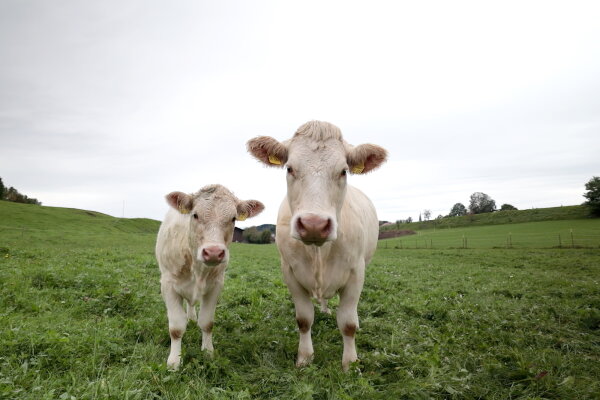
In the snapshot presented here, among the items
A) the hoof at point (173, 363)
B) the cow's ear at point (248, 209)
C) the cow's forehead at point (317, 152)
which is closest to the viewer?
the cow's forehead at point (317, 152)

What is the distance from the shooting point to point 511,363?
4.36 metres

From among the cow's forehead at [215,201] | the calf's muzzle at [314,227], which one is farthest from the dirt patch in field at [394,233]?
the calf's muzzle at [314,227]

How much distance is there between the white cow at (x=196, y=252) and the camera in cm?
454

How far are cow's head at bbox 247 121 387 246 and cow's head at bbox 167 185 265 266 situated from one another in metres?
0.88

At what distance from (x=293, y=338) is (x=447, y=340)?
87.9 inches

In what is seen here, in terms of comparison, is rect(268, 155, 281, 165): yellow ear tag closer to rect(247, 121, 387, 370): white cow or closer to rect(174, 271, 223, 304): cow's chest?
rect(247, 121, 387, 370): white cow

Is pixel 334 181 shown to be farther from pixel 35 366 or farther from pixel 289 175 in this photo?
pixel 35 366

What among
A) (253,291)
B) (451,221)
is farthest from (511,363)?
(451,221)

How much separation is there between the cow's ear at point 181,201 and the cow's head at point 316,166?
1234mm

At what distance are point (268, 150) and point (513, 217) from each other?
76.5 meters

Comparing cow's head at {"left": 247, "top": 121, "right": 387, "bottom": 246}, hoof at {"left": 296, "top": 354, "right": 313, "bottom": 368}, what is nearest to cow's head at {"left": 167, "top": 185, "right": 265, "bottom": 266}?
cow's head at {"left": 247, "top": 121, "right": 387, "bottom": 246}

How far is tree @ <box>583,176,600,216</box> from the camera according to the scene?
5643 centimetres

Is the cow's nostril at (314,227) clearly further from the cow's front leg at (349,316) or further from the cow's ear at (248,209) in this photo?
the cow's ear at (248,209)

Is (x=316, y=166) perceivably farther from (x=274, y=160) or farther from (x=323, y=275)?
(x=323, y=275)
